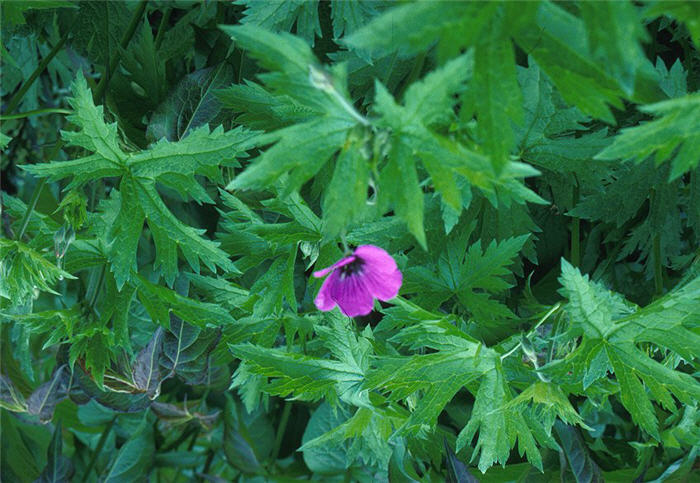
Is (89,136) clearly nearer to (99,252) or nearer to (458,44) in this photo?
(99,252)

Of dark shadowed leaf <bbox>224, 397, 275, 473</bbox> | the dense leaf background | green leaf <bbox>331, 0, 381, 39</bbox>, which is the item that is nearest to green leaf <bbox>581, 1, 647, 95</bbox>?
the dense leaf background

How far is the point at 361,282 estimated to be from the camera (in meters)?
0.63

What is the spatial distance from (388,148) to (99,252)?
1.53 feet

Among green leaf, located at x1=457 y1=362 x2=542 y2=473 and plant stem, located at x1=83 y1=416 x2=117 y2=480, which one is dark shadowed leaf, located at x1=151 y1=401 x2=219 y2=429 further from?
green leaf, located at x1=457 y1=362 x2=542 y2=473

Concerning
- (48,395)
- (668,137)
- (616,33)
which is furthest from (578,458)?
(48,395)

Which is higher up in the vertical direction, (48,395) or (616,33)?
(616,33)

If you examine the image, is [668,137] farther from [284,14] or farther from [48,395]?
[48,395]

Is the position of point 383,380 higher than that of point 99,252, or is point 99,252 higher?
point 99,252

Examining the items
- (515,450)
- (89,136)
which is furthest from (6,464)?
(515,450)

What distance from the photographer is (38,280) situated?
0.77m

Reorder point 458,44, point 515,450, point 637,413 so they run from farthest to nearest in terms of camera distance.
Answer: point 515,450
point 637,413
point 458,44

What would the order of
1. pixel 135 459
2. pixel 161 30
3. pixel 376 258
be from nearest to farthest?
pixel 376 258
pixel 161 30
pixel 135 459

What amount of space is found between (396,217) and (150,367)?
1.45ft

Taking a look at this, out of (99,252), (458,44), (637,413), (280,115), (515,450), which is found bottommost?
(515,450)
